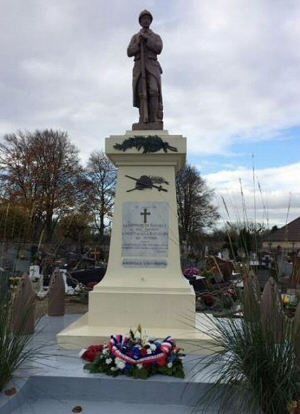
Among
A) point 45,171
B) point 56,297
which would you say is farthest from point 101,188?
point 56,297

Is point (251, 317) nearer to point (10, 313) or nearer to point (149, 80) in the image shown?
point (10, 313)

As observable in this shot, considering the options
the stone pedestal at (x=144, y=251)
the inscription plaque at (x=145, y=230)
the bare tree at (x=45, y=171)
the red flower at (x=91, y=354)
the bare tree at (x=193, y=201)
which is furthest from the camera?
the bare tree at (x=193, y=201)

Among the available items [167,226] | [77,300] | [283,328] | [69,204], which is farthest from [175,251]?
[69,204]

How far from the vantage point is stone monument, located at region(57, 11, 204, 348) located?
19.9 ft

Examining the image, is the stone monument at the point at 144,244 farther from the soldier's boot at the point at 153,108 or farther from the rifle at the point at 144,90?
Answer: the soldier's boot at the point at 153,108

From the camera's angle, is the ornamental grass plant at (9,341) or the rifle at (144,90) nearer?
the ornamental grass plant at (9,341)

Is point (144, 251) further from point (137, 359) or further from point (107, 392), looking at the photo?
point (107, 392)

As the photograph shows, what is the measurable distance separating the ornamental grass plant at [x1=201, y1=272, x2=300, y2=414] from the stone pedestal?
235 cm

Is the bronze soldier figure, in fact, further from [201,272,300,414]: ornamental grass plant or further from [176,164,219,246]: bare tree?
[176,164,219,246]: bare tree

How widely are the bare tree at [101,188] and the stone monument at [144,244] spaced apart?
3248 centimetres

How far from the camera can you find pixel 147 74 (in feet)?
23.2

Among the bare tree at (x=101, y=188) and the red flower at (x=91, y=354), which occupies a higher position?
the bare tree at (x=101, y=188)

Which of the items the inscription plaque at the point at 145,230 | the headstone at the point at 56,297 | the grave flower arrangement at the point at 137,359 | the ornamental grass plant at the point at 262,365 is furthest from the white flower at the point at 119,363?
the headstone at the point at 56,297

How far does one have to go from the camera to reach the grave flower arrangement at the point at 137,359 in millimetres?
4383
